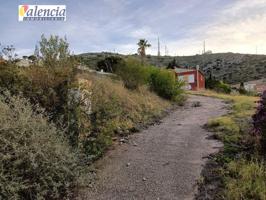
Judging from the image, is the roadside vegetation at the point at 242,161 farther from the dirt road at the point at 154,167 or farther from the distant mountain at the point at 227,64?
the distant mountain at the point at 227,64

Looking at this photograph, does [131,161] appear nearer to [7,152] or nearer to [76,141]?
[76,141]

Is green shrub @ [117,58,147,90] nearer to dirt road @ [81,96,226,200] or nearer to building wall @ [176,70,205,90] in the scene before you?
dirt road @ [81,96,226,200]

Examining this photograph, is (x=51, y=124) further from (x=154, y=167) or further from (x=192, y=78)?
(x=192, y=78)

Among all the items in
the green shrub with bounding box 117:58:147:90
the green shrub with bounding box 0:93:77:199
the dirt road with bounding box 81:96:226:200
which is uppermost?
the green shrub with bounding box 117:58:147:90

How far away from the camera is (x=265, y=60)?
228 ft

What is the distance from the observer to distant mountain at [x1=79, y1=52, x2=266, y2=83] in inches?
2589

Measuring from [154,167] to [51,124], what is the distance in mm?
2443

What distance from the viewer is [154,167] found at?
786cm

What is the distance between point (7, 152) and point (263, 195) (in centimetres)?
433

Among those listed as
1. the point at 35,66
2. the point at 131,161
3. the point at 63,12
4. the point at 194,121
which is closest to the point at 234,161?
the point at 131,161

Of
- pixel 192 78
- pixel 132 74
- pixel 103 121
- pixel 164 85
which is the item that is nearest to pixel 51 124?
pixel 103 121

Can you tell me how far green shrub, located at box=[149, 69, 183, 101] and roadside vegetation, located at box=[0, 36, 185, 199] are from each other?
24.6 feet

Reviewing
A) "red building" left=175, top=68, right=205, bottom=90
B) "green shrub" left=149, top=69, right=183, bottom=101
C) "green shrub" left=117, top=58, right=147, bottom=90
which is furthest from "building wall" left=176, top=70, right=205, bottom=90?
"green shrub" left=117, top=58, right=147, bottom=90

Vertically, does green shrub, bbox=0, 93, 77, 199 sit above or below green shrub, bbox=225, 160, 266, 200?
above
